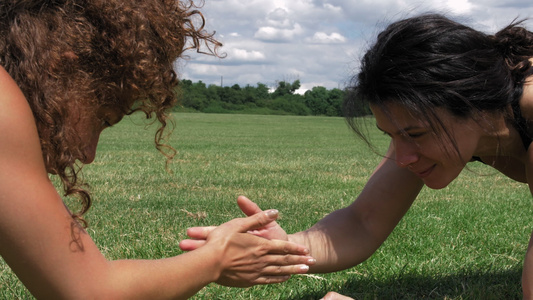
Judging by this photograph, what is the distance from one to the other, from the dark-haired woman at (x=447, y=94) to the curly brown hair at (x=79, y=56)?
23.6 inches

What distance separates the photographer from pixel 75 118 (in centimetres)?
190

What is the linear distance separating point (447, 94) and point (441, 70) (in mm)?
99

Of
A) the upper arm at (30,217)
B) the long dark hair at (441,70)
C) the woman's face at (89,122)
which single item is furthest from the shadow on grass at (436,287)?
the upper arm at (30,217)

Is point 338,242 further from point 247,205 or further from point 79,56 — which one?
point 79,56

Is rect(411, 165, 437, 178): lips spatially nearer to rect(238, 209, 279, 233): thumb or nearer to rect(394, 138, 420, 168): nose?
rect(394, 138, 420, 168): nose

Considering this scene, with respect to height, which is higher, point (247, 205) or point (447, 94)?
point (447, 94)

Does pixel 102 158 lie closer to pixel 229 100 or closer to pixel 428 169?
pixel 428 169

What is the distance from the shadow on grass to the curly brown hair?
1.55 meters

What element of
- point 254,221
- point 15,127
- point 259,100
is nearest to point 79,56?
point 15,127

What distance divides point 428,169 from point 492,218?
9.82 feet

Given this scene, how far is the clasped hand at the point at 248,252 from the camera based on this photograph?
85.1 inches

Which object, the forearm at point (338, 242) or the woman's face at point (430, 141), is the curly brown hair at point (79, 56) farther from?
the forearm at point (338, 242)

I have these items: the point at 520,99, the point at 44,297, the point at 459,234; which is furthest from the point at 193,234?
the point at 459,234

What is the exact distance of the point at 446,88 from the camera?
7.52ft
